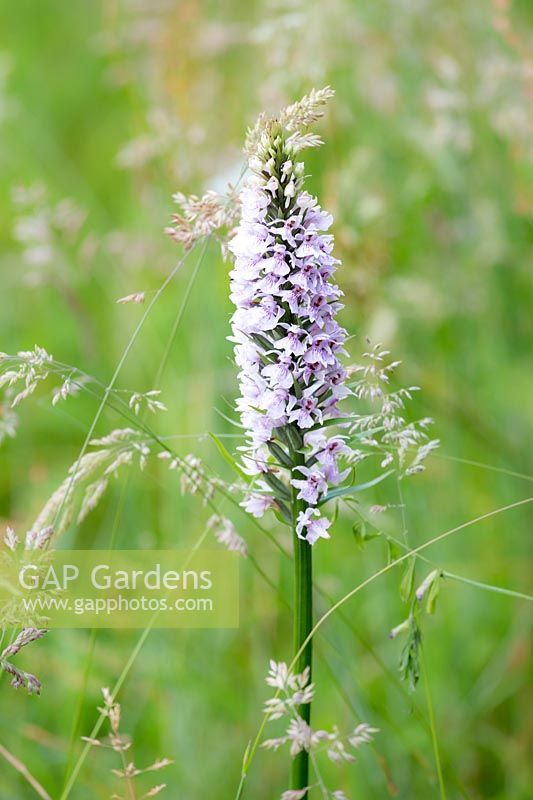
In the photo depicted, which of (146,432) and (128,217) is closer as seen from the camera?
(146,432)

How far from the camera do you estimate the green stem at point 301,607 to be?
1192 millimetres

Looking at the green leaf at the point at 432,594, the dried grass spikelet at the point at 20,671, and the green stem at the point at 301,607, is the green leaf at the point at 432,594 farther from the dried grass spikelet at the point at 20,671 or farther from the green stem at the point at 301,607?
the dried grass spikelet at the point at 20,671

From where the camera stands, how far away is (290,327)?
3.73 ft

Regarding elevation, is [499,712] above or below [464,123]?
below

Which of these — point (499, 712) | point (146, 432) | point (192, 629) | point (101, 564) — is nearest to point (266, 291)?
point (146, 432)

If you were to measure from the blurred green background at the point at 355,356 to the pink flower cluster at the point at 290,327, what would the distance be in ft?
2.42

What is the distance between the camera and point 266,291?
1.13 metres

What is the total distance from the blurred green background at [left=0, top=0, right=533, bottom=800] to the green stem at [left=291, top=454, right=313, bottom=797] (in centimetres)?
72

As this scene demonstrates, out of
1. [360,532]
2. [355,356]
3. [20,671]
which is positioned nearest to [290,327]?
[360,532]

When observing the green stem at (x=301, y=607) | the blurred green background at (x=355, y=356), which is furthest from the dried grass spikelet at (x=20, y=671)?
the blurred green background at (x=355, y=356)

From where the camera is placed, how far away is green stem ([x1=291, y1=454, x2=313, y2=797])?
3.91 feet

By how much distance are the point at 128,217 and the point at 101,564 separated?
241 centimetres

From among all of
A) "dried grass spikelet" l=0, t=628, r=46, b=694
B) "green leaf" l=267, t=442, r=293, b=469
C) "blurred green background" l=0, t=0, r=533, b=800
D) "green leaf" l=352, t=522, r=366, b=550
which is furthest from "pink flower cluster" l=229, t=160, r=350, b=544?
"blurred green background" l=0, t=0, r=533, b=800

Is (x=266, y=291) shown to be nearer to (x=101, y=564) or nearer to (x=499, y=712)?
(x=101, y=564)
